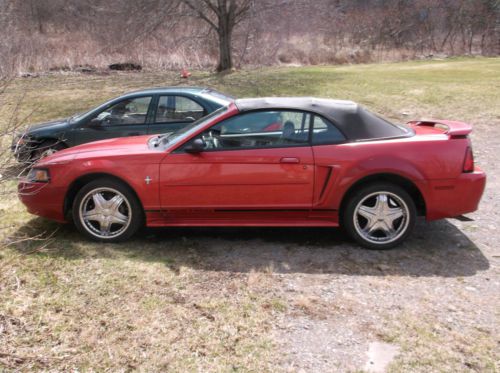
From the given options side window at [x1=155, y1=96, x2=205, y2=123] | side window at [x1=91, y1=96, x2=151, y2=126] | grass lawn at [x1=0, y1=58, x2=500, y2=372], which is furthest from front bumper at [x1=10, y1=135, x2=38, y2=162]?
side window at [x1=155, y1=96, x2=205, y2=123]

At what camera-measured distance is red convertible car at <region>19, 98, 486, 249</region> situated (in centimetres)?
468

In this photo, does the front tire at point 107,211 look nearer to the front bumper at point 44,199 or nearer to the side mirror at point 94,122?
the front bumper at point 44,199

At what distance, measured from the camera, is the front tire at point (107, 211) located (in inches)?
195

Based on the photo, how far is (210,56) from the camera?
24.6m

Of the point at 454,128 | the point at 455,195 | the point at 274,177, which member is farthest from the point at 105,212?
the point at 454,128

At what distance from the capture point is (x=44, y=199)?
5.11 meters

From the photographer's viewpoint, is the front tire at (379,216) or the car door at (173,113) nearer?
the front tire at (379,216)

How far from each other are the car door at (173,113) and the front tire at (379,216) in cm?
342

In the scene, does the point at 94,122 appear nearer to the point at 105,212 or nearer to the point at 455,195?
the point at 105,212

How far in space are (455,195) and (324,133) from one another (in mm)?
1389

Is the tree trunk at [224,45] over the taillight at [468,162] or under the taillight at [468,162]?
over

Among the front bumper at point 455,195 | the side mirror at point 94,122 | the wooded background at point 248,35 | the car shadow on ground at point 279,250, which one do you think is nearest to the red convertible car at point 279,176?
the front bumper at point 455,195

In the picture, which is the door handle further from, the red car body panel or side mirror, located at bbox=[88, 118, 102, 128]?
side mirror, located at bbox=[88, 118, 102, 128]

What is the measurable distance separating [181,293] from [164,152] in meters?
1.54
